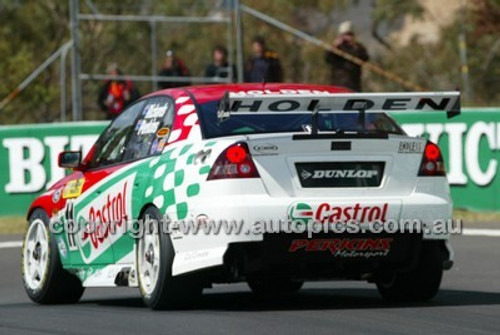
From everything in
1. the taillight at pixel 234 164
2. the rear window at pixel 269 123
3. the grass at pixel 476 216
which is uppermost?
the rear window at pixel 269 123

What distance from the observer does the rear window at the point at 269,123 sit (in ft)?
32.2

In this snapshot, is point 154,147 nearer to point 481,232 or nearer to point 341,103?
point 341,103

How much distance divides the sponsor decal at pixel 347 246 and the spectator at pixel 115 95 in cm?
1442

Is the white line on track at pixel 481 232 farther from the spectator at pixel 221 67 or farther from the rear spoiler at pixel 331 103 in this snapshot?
the rear spoiler at pixel 331 103

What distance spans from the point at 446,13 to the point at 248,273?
45.4 meters

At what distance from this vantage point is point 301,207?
923 cm

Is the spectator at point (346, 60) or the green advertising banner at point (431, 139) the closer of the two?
the green advertising banner at point (431, 139)

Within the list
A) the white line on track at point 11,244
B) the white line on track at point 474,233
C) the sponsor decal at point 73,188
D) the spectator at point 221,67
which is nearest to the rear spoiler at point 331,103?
the sponsor decal at point 73,188

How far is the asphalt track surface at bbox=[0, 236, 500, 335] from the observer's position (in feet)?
28.3

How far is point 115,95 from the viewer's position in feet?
77.9

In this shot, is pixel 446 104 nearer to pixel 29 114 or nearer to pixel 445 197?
pixel 445 197

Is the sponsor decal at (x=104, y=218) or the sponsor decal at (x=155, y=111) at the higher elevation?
the sponsor decal at (x=155, y=111)

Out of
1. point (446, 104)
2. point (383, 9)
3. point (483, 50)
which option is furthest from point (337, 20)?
point (446, 104)

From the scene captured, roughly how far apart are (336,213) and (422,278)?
1.00m
